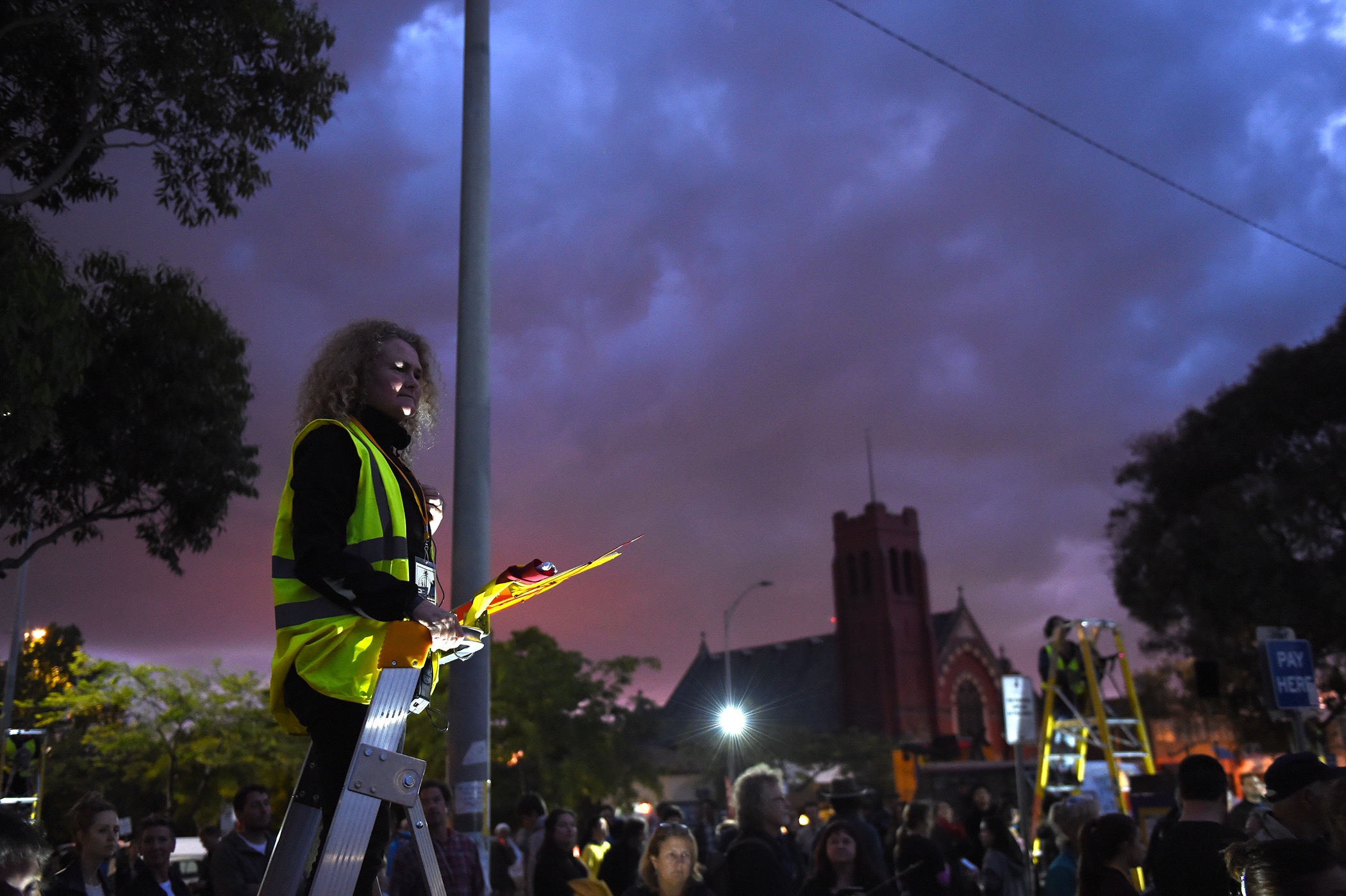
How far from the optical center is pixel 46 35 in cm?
1037

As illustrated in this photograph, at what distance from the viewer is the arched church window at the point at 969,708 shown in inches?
2554

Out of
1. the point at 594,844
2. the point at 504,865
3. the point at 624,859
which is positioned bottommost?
the point at 504,865

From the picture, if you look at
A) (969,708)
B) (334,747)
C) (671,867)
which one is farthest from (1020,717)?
(969,708)

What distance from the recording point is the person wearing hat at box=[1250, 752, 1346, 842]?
363 centimetres

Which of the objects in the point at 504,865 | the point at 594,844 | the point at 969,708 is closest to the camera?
the point at 504,865

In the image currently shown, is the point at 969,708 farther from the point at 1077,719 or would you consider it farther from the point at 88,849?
the point at 88,849

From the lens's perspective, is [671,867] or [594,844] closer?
[671,867]

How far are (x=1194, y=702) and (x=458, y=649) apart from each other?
112ft

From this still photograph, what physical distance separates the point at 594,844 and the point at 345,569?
10135mm

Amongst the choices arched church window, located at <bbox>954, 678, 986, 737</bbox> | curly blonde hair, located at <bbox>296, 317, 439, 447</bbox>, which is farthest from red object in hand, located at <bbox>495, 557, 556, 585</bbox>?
arched church window, located at <bbox>954, 678, 986, 737</bbox>

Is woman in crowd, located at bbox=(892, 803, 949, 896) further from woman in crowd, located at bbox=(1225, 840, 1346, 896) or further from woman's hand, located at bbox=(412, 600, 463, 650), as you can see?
woman's hand, located at bbox=(412, 600, 463, 650)

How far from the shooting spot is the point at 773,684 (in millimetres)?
70250

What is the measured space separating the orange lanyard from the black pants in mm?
513

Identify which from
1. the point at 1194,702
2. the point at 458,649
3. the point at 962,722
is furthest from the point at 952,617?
the point at 458,649
